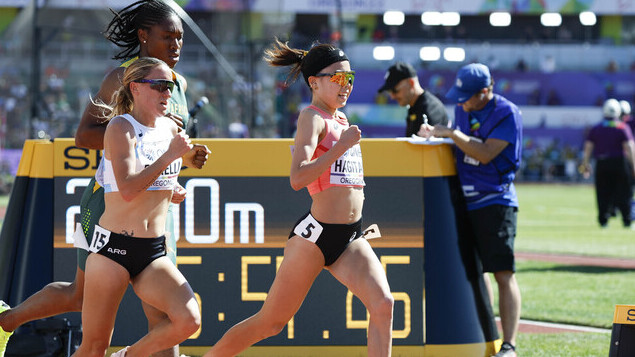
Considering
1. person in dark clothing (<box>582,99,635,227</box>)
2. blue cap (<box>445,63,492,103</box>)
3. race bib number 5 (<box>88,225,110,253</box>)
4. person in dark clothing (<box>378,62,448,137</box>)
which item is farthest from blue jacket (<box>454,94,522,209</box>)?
person in dark clothing (<box>582,99,635,227</box>)

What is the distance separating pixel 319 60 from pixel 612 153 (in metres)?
12.2

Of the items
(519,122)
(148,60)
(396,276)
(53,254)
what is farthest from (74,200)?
(519,122)

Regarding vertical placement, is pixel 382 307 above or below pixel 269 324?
above

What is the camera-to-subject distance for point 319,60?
4.86 m

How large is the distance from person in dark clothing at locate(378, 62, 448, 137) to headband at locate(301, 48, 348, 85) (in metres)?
2.35

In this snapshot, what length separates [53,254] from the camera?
572cm

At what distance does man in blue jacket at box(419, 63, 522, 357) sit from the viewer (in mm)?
5965

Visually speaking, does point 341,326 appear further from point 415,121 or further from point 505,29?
point 505,29

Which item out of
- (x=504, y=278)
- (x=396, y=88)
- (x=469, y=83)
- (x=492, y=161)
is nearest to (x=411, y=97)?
(x=396, y=88)

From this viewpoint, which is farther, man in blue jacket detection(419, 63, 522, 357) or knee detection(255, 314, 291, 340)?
man in blue jacket detection(419, 63, 522, 357)

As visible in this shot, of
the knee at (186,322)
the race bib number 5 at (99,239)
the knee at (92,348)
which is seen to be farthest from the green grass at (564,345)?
the race bib number 5 at (99,239)

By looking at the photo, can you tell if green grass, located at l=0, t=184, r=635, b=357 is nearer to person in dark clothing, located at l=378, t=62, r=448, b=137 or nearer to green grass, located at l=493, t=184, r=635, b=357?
green grass, located at l=493, t=184, r=635, b=357

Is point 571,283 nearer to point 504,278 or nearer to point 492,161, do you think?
point 504,278

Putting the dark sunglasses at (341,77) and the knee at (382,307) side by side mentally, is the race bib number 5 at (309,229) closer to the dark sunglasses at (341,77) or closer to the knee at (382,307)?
the knee at (382,307)
